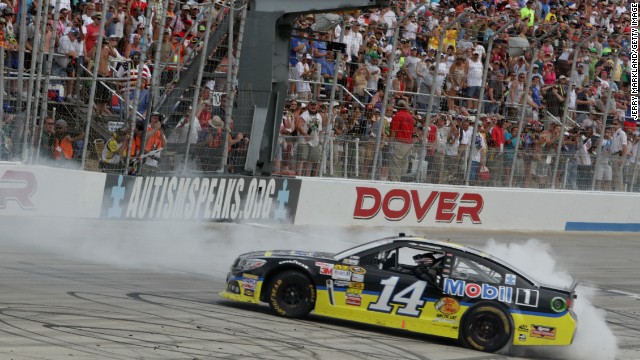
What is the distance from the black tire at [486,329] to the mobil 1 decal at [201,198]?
861 centimetres

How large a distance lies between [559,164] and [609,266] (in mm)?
4286

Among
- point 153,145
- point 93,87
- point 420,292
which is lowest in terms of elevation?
point 420,292

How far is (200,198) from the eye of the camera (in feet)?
64.0

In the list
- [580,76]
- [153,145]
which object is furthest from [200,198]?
[580,76]

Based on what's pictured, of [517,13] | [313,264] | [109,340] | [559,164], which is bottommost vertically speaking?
[109,340]

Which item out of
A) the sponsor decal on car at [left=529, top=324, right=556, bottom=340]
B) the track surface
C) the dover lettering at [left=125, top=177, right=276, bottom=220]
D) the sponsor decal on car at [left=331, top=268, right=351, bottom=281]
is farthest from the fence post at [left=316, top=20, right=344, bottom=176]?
the sponsor decal on car at [left=529, top=324, right=556, bottom=340]

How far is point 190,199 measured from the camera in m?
19.3

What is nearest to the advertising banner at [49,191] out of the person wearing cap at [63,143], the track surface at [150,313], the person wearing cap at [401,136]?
the person wearing cap at [63,143]

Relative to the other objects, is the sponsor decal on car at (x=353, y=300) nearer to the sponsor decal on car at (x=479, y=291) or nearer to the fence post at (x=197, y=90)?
the sponsor decal on car at (x=479, y=291)

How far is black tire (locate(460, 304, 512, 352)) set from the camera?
37.6 ft

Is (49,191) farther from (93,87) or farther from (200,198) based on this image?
(200,198)

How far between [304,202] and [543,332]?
32.7ft

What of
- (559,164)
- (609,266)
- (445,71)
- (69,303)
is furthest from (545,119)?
(69,303)

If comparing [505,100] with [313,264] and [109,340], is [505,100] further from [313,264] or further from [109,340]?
[109,340]
